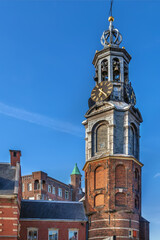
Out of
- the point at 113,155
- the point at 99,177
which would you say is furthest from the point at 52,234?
the point at 113,155

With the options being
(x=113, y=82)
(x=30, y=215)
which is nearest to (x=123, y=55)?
(x=113, y=82)

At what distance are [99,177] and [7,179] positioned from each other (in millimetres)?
11493

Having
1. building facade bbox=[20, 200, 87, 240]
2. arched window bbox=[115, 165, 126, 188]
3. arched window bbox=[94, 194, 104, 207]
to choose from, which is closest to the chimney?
building facade bbox=[20, 200, 87, 240]

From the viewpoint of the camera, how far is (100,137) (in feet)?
167

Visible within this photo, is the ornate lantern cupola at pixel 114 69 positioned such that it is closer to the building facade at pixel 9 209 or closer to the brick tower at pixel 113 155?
the brick tower at pixel 113 155

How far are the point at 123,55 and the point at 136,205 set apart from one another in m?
21.4

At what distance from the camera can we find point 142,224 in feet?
156

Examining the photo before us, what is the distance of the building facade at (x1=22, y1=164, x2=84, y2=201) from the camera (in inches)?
3580

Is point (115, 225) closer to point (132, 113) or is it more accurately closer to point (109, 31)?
point (132, 113)

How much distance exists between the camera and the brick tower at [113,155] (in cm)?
4607

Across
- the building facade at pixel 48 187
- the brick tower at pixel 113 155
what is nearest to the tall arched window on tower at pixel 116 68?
the brick tower at pixel 113 155

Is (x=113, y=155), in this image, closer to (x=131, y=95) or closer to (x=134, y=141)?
(x=134, y=141)

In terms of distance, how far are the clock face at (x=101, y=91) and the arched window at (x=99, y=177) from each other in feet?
32.3

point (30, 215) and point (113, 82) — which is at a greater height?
point (113, 82)
